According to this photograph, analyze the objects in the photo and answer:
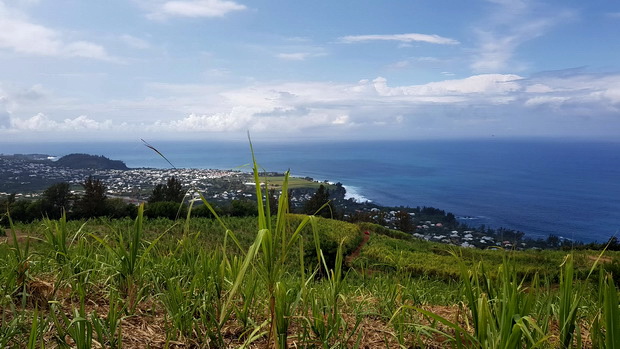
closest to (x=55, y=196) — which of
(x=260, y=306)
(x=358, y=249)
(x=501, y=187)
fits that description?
(x=358, y=249)

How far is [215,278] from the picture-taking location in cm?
213

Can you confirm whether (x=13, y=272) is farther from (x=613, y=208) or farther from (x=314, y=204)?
(x=613, y=208)

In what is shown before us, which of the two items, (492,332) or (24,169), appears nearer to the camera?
(492,332)

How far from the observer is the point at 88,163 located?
255ft

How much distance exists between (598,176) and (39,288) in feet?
488

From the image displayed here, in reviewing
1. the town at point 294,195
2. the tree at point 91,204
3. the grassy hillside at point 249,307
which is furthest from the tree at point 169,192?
the grassy hillside at point 249,307

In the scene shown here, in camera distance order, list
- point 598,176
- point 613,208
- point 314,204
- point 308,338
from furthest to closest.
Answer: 1. point 598,176
2. point 613,208
3. point 314,204
4. point 308,338

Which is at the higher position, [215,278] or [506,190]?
[215,278]

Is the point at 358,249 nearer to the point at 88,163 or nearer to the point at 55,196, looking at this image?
the point at 55,196

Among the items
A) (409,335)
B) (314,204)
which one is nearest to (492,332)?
(409,335)

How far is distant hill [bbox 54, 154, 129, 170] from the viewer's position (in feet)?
250

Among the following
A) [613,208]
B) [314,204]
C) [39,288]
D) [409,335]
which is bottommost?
[613,208]

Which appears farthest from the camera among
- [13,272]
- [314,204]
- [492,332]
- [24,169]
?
[24,169]

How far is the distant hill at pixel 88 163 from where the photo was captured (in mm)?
76312
